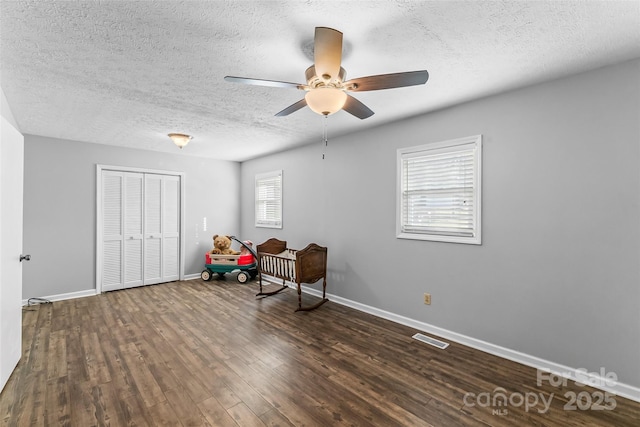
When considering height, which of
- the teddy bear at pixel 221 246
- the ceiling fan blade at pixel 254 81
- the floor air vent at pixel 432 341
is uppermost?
the ceiling fan blade at pixel 254 81

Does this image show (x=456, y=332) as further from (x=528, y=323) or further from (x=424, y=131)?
(x=424, y=131)

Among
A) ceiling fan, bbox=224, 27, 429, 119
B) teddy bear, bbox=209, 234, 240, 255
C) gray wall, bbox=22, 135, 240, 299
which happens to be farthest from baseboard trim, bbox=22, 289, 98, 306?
ceiling fan, bbox=224, 27, 429, 119

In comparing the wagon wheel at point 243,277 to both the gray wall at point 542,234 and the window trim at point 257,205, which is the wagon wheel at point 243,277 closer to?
the window trim at point 257,205

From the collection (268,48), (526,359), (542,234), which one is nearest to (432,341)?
(526,359)

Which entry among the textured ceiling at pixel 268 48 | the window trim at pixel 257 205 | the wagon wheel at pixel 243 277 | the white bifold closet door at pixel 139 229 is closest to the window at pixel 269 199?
the window trim at pixel 257 205

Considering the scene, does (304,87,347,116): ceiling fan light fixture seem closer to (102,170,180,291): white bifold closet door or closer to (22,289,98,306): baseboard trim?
(102,170,180,291): white bifold closet door

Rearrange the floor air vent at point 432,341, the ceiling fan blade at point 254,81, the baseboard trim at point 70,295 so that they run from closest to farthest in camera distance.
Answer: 1. the ceiling fan blade at point 254,81
2. the floor air vent at point 432,341
3. the baseboard trim at point 70,295

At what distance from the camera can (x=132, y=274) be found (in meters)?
5.03

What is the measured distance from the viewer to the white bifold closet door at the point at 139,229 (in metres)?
4.80

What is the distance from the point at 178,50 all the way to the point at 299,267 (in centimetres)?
271

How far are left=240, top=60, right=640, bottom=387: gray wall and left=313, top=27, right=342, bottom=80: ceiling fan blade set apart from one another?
1869 millimetres

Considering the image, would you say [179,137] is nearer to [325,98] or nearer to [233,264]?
[233,264]

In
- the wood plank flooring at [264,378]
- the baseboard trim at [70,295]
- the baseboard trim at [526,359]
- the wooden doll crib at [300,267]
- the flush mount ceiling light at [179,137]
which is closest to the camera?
the wood plank flooring at [264,378]

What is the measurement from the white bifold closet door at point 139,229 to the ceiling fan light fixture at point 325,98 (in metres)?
4.45
